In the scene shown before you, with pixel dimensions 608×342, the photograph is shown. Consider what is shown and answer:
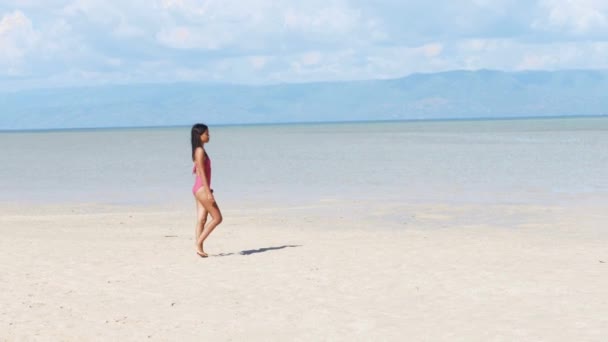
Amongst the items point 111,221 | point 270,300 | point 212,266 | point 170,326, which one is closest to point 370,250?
point 212,266

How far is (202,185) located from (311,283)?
2.64 meters

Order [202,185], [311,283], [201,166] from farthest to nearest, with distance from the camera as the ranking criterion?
[202,185] < [201,166] < [311,283]

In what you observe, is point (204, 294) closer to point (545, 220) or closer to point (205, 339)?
point (205, 339)

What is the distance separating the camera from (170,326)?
857 centimetres

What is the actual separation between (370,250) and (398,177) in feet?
68.8

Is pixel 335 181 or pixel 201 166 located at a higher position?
pixel 201 166

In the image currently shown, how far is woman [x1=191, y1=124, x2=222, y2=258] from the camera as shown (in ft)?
39.2

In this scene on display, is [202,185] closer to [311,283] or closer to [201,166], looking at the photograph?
[201,166]

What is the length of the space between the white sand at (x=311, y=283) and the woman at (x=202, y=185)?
44 cm

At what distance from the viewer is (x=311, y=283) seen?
34.7 feet

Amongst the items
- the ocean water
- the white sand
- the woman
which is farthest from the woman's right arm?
the ocean water

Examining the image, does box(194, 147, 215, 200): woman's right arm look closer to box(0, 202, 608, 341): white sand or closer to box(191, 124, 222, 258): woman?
box(191, 124, 222, 258): woman

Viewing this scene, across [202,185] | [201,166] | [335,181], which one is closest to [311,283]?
[201,166]

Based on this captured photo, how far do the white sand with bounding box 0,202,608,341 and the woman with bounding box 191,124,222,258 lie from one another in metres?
0.44
